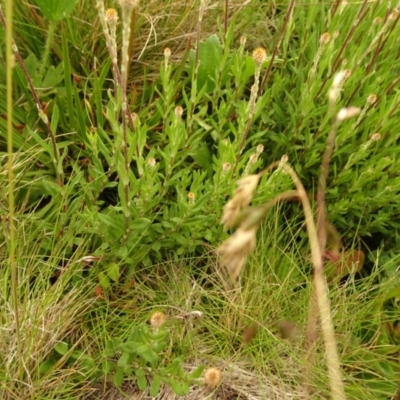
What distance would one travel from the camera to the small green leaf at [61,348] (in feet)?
4.81

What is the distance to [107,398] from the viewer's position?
5.07 ft

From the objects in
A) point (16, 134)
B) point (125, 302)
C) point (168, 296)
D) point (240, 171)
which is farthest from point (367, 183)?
point (16, 134)

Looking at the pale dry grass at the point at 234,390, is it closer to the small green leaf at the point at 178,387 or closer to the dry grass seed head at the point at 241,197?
the small green leaf at the point at 178,387

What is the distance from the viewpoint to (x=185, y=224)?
155cm

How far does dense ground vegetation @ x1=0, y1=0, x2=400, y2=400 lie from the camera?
147cm

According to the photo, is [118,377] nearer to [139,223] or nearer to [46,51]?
[139,223]

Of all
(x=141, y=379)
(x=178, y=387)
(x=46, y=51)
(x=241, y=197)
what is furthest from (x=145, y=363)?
(x=46, y=51)

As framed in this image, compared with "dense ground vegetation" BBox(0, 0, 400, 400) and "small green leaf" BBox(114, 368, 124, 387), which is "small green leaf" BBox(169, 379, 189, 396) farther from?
"small green leaf" BBox(114, 368, 124, 387)

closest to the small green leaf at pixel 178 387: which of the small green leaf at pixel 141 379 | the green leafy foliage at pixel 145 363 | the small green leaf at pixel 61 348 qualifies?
the green leafy foliage at pixel 145 363

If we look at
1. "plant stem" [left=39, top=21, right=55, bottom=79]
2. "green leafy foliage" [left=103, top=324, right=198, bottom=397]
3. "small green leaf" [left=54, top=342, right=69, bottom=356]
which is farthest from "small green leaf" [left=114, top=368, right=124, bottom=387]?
"plant stem" [left=39, top=21, right=55, bottom=79]

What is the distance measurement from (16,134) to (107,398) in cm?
89

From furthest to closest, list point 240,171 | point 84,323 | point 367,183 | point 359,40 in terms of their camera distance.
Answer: point 359,40
point 367,183
point 240,171
point 84,323

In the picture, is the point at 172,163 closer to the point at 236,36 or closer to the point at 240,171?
the point at 240,171

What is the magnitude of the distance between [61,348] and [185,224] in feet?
1.59
